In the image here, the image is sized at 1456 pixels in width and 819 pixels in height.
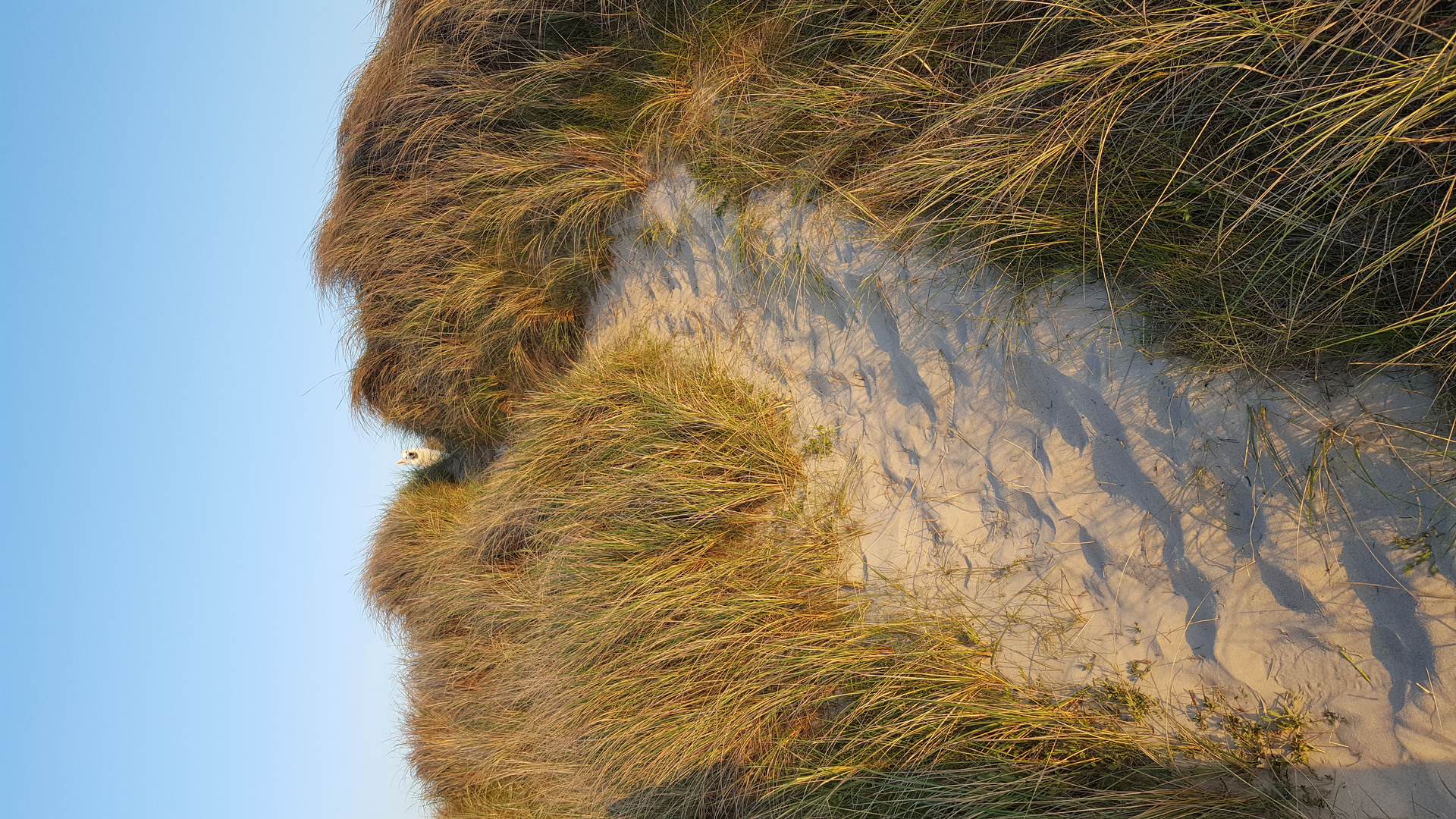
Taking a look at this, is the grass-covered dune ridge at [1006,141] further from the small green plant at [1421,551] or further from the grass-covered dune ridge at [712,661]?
the grass-covered dune ridge at [712,661]

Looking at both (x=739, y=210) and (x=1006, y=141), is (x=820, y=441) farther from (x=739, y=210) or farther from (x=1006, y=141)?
(x=1006, y=141)

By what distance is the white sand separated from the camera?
5.96 ft

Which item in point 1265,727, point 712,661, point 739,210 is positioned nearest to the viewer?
point 1265,727

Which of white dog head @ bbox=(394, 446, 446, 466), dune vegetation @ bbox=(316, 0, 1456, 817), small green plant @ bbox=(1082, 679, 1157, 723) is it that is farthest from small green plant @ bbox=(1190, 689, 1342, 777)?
white dog head @ bbox=(394, 446, 446, 466)

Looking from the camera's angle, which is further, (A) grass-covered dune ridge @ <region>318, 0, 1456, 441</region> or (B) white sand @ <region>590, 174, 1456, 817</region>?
(B) white sand @ <region>590, 174, 1456, 817</region>

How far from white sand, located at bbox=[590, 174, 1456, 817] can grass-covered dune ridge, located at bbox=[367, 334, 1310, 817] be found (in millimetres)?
188

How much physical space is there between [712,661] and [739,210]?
1916 mm

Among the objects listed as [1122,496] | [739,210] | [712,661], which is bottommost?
[712,661]

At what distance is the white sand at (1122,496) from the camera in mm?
1815

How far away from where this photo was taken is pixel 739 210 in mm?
3102

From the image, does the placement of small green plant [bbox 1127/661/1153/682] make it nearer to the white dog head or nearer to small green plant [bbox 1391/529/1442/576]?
small green plant [bbox 1391/529/1442/576]

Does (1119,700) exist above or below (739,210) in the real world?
below

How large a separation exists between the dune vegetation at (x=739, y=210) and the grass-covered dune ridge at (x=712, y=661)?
14mm

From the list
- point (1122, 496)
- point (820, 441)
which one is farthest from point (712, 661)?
point (1122, 496)
